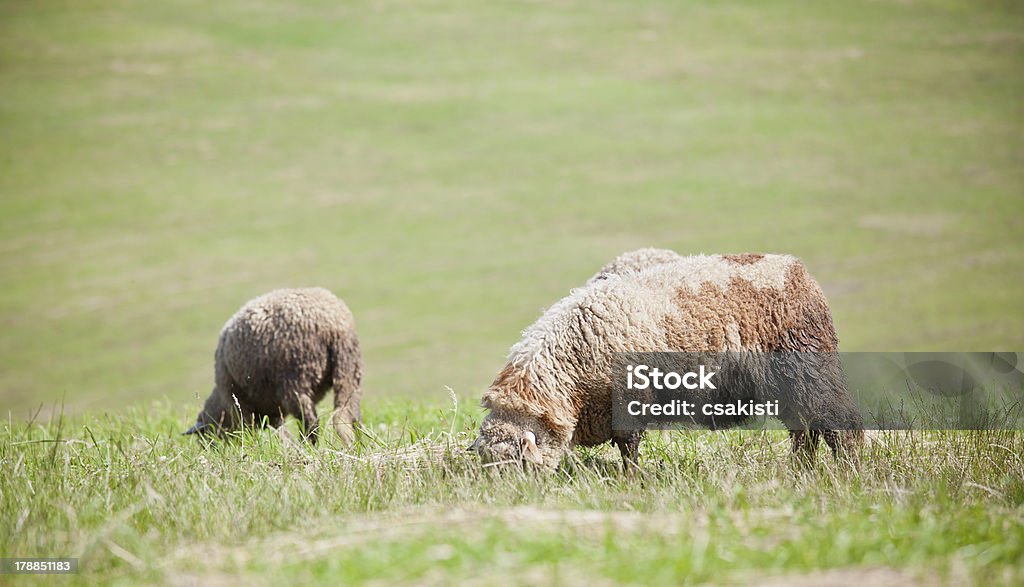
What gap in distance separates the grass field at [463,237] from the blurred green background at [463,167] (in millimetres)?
182

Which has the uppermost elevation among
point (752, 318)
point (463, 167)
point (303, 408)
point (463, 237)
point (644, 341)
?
point (463, 167)

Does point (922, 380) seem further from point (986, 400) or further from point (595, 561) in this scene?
point (595, 561)

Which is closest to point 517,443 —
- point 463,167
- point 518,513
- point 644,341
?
point 644,341

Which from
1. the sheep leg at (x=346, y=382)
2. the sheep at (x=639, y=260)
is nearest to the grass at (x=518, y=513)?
the sheep at (x=639, y=260)

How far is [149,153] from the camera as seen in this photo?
39094 mm

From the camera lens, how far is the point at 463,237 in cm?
3284

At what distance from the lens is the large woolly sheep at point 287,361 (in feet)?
27.1

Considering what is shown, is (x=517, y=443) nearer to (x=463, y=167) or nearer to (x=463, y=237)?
(x=463, y=237)

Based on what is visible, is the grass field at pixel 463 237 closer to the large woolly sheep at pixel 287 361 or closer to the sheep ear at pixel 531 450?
the sheep ear at pixel 531 450

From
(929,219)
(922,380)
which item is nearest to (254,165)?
(929,219)

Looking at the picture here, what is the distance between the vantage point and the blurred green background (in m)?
26.8

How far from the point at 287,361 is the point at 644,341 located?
4.13 m

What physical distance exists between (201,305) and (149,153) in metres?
13.9

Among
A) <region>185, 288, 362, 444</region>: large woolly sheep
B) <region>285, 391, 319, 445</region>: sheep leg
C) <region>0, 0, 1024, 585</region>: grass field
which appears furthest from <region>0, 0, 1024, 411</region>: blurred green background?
<region>285, 391, 319, 445</region>: sheep leg
